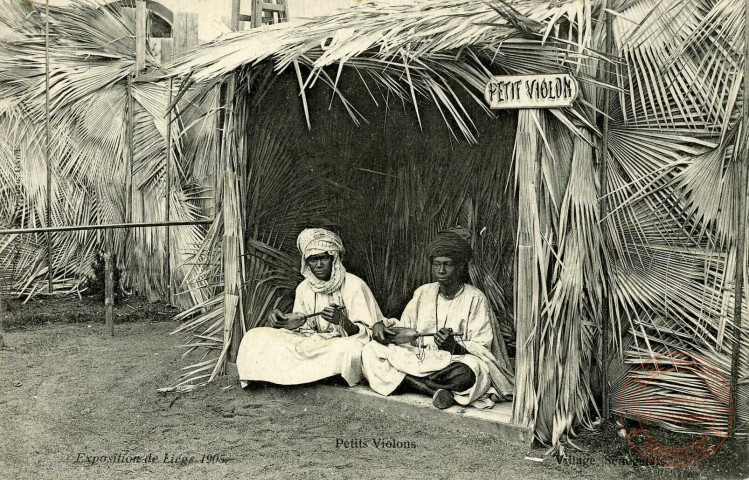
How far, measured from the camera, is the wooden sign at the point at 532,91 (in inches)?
201

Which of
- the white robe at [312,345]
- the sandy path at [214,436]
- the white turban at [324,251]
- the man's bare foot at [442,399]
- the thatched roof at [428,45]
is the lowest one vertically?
the sandy path at [214,436]

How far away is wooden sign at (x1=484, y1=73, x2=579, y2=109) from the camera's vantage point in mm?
5102

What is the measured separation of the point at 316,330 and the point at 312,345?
0.38 m

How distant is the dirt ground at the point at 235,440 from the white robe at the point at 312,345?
17 cm

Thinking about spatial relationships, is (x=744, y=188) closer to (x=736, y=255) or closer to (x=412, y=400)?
(x=736, y=255)

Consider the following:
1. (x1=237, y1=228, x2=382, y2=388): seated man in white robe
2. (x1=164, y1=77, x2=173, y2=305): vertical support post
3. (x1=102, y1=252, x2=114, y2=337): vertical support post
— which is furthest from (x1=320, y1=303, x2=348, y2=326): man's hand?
(x1=164, y1=77, x2=173, y2=305): vertical support post

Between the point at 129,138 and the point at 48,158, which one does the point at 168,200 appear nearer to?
the point at 129,138

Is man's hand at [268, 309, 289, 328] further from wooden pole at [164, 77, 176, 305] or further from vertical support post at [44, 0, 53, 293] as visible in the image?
vertical support post at [44, 0, 53, 293]

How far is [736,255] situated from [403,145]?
3081mm

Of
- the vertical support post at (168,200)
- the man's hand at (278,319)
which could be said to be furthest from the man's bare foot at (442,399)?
the vertical support post at (168,200)

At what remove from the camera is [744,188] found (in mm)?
5148

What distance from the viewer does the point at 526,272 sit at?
531cm

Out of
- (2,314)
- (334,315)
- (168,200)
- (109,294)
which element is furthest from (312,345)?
(2,314)

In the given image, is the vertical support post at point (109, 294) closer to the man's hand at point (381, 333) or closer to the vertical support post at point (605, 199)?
the man's hand at point (381, 333)
